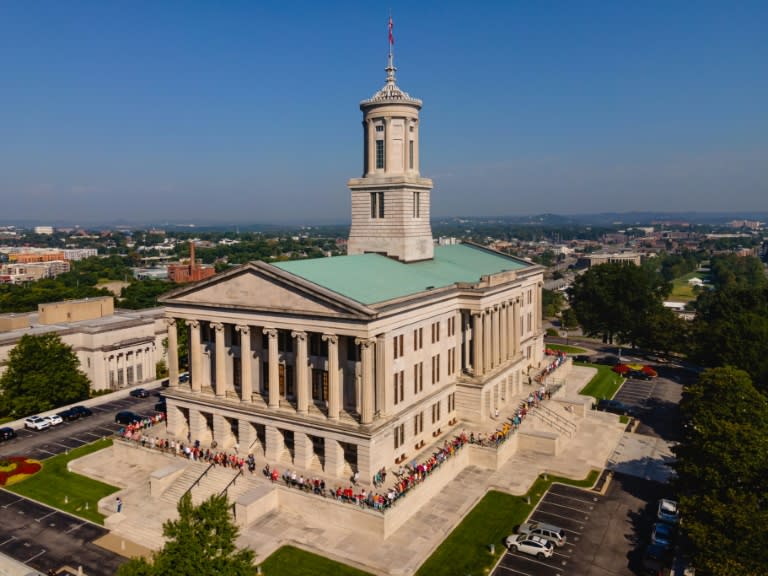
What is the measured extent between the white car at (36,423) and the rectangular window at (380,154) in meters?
51.1

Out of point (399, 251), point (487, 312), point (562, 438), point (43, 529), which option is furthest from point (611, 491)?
point (43, 529)

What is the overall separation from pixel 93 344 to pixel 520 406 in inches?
2471

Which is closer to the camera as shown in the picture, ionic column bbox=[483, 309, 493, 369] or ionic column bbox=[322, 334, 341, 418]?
ionic column bbox=[322, 334, 341, 418]

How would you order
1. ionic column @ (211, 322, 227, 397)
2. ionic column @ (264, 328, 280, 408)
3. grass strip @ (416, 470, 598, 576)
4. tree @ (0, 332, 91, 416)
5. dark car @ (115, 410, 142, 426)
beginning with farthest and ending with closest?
tree @ (0, 332, 91, 416)
dark car @ (115, 410, 142, 426)
ionic column @ (211, 322, 227, 397)
ionic column @ (264, 328, 280, 408)
grass strip @ (416, 470, 598, 576)

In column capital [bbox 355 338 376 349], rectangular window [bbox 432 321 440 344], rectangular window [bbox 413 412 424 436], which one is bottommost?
rectangular window [bbox 413 412 424 436]

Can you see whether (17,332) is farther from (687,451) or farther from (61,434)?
(687,451)

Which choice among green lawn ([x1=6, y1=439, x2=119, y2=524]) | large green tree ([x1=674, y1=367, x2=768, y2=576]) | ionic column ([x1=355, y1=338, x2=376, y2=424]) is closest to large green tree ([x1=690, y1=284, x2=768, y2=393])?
large green tree ([x1=674, y1=367, x2=768, y2=576])

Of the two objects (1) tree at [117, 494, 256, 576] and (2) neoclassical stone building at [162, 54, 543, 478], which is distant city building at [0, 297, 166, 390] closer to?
(2) neoclassical stone building at [162, 54, 543, 478]

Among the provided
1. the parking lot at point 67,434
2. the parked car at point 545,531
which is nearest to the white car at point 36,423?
the parking lot at point 67,434

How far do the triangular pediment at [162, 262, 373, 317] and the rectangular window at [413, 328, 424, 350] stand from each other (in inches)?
423

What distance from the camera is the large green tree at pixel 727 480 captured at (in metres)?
35.6

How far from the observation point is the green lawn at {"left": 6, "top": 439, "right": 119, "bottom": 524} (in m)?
51.4

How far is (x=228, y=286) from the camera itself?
57312 millimetres

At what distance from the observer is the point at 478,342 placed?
67.1 metres
